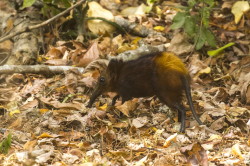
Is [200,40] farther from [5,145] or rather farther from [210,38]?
[5,145]

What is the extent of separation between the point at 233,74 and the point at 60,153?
3524 millimetres

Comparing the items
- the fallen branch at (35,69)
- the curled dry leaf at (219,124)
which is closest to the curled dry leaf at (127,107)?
the curled dry leaf at (219,124)

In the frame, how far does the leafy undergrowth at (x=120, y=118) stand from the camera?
4.59 meters

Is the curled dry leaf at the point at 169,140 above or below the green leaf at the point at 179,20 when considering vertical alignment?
below

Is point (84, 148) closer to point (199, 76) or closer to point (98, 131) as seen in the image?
point (98, 131)

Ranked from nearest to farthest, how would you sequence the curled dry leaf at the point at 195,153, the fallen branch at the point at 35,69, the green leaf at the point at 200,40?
the curled dry leaf at the point at 195,153 < the fallen branch at the point at 35,69 < the green leaf at the point at 200,40

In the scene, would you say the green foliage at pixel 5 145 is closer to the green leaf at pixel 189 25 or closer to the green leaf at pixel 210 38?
the green leaf at pixel 189 25

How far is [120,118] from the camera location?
5.80 m

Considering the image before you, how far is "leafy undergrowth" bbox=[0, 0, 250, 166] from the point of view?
4.59m

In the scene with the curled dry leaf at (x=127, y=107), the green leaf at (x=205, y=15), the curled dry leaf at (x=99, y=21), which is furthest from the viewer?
the curled dry leaf at (x=99, y=21)

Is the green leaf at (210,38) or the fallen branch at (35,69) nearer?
the fallen branch at (35,69)

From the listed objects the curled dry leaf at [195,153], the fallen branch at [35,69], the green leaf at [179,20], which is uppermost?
the green leaf at [179,20]

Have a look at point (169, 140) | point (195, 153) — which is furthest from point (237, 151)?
point (169, 140)

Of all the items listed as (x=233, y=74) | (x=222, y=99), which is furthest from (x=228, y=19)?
(x=222, y=99)
